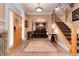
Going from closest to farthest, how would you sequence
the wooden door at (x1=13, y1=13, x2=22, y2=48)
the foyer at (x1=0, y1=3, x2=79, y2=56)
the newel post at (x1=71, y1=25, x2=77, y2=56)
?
the foyer at (x1=0, y1=3, x2=79, y2=56) < the newel post at (x1=71, y1=25, x2=77, y2=56) < the wooden door at (x1=13, y1=13, x2=22, y2=48)

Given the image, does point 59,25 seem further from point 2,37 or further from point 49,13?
point 2,37

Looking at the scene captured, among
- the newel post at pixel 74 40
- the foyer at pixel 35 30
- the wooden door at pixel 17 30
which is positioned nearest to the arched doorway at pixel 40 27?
the foyer at pixel 35 30

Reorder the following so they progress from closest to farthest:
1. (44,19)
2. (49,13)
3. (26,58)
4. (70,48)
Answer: (26,58)
(70,48)
(44,19)
(49,13)

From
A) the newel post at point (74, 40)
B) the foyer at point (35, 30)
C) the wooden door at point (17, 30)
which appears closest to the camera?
the foyer at point (35, 30)

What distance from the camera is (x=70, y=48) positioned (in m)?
3.58

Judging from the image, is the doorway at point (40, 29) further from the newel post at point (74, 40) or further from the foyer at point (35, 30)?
the newel post at point (74, 40)

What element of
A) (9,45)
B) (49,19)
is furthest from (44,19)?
(9,45)

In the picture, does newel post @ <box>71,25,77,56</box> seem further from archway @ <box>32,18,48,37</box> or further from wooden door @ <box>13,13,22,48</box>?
wooden door @ <box>13,13,22,48</box>

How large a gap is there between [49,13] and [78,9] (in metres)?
1.08

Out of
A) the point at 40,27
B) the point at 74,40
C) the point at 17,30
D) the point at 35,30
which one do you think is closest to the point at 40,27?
the point at 40,27

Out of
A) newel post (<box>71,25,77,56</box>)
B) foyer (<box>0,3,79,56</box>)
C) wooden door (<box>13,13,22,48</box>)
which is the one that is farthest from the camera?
wooden door (<box>13,13,22,48</box>)

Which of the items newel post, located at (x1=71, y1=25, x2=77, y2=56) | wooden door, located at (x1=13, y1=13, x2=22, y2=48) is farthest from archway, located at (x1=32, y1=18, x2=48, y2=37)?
newel post, located at (x1=71, y1=25, x2=77, y2=56)

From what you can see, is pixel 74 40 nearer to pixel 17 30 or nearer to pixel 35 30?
pixel 35 30

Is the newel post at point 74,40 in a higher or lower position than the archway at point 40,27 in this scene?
lower
